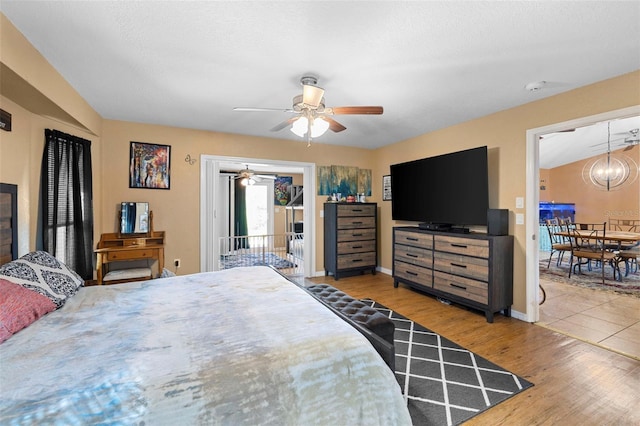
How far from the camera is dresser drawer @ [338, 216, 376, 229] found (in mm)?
4727

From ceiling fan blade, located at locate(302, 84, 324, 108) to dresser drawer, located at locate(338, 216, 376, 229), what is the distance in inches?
106

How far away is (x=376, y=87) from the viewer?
8.54ft

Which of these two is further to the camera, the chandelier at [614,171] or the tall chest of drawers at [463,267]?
the chandelier at [614,171]

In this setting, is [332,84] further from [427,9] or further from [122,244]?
[122,244]

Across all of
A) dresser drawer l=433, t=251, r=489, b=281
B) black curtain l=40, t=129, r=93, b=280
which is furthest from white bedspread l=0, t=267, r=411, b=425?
dresser drawer l=433, t=251, r=489, b=281

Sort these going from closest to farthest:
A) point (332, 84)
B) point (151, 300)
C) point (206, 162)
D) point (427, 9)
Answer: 1. point (427, 9)
2. point (151, 300)
3. point (332, 84)
4. point (206, 162)

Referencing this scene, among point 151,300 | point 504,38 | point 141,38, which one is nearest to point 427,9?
point 504,38

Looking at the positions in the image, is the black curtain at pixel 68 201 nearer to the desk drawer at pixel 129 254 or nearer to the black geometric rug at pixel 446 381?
the desk drawer at pixel 129 254

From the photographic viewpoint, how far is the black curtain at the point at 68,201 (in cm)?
248

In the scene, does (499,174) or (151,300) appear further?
(499,174)

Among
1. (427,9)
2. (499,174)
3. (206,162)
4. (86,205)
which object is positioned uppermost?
(427,9)

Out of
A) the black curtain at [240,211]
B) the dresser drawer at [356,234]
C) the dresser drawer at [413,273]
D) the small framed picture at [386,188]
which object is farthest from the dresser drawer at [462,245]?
the black curtain at [240,211]

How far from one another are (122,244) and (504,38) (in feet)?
14.6

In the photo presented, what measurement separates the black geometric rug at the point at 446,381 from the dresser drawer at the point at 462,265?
93cm
